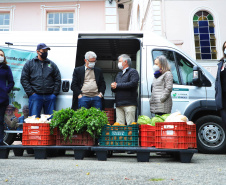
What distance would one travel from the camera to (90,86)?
18.4ft

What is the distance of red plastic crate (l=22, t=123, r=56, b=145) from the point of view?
15.7ft

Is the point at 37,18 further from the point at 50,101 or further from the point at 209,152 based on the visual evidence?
the point at 209,152

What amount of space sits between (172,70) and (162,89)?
100 cm

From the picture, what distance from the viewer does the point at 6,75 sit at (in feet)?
17.8

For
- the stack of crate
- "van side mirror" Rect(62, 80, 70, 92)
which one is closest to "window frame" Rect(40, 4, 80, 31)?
"van side mirror" Rect(62, 80, 70, 92)

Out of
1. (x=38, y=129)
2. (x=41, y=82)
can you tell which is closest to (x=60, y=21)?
(x=41, y=82)

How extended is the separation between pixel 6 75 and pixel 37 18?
6.89 m

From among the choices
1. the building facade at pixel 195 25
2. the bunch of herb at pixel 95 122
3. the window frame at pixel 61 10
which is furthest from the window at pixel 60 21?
the bunch of herb at pixel 95 122

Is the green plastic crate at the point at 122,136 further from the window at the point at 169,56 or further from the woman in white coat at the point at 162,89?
the window at the point at 169,56

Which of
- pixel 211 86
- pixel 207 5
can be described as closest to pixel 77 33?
pixel 211 86

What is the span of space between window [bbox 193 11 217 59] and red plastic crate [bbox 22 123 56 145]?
1139cm

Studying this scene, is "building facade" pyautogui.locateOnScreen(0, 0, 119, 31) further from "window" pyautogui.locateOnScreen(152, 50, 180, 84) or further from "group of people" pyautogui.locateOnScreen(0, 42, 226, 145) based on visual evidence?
"group of people" pyautogui.locateOnScreen(0, 42, 226, 145)

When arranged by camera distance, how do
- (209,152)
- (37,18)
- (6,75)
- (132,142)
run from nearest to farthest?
(132,142), (6,75), (209,152), (37,18)

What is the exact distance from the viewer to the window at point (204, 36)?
570 inches
